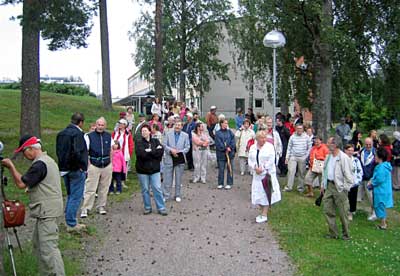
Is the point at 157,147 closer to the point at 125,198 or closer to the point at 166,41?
the point at 125,198

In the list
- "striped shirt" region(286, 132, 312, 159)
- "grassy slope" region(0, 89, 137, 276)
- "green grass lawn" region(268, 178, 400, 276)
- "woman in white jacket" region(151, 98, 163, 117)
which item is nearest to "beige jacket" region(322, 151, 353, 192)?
"green grass lawn" region(268, 178, 400, 276)

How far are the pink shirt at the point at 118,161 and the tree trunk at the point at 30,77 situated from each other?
388 centimetres

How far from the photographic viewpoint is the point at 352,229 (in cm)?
1022

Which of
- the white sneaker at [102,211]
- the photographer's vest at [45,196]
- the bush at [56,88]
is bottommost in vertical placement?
the white sneaker at [102,211]

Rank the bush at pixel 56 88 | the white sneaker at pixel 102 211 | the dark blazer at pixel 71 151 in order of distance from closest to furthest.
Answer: the dark blazer at pixel 71 151 → the white sneaker at pixel 102 211 → the bush at pixel 56 88

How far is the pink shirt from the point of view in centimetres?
1191

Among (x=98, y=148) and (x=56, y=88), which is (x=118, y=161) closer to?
(x=98, y=148)

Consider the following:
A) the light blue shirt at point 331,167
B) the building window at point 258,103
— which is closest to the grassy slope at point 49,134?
the light blue shirt at point 331,167

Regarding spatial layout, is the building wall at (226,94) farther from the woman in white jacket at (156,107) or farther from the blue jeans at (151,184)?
the blue jeans at (151,184)

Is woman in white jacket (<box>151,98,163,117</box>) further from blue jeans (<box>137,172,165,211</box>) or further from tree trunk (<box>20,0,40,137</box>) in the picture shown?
blue jeans (<box>137,172,165,211</box>)

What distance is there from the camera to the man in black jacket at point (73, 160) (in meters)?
8.16

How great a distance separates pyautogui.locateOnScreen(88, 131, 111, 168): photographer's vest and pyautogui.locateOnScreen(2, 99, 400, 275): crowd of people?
0.06 ft

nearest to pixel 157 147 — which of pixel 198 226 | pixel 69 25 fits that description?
pixel 198 226

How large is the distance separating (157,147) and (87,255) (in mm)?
3069
